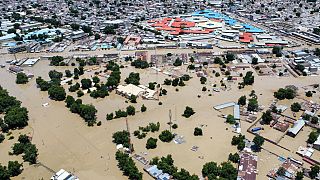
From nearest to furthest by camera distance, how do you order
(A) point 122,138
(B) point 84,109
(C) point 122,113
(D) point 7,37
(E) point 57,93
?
(A) point 122,138
(B) point 84,109
(C) point 122,113
(E) point 57,93
(D) point 7,37

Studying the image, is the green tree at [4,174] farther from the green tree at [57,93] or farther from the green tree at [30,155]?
the green tree at [57,93]

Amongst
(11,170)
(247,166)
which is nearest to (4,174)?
(11,170)

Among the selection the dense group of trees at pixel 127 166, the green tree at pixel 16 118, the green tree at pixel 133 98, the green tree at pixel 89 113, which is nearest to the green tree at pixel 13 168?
the green tree at pixel 16 118

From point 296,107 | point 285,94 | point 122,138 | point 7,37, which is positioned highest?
point 7,37

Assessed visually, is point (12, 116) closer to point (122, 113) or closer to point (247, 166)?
point (122, 113)

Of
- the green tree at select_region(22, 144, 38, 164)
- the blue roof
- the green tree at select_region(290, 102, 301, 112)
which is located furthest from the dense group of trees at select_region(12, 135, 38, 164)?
the blue roof
